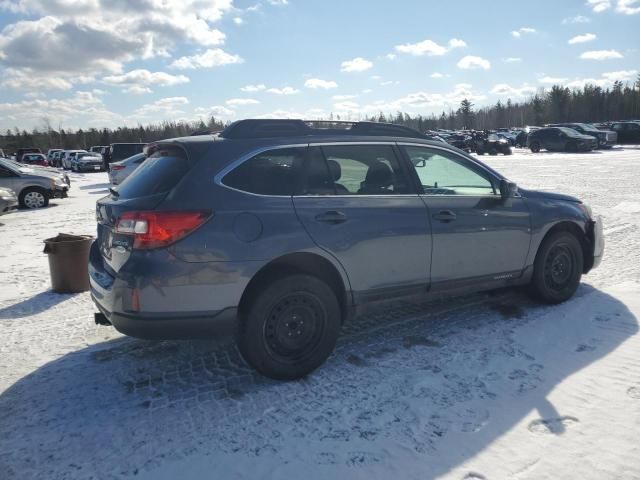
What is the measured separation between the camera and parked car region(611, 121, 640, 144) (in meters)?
37.6

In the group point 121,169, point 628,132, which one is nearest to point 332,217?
point 121,169

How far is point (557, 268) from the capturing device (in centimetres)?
513

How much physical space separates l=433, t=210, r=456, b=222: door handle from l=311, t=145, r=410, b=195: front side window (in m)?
0.33

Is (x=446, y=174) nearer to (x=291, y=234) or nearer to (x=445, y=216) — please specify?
(x=445, y=216)

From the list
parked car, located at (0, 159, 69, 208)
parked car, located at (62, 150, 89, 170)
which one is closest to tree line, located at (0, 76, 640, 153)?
parked car, located at (62, 150, 89, 170)

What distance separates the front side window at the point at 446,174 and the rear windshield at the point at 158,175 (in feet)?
6.32

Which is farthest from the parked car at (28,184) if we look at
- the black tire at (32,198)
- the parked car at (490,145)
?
the parked car at (490,145)

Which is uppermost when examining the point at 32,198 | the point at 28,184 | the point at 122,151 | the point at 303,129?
the point at 122,151

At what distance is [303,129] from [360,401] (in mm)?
2085

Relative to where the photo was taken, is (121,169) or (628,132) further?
(628,132)

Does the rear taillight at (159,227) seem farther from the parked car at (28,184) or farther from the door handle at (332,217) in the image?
the parked car at (28,184)

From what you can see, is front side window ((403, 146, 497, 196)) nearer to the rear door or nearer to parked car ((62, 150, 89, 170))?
the rear door

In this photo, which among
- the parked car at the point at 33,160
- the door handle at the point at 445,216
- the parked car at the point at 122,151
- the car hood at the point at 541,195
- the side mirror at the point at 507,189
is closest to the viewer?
the door handle at the point at 445,216

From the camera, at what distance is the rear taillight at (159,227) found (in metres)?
3.23
